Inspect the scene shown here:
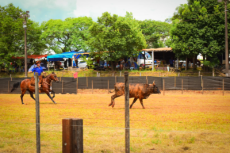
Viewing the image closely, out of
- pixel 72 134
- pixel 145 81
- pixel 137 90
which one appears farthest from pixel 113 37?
pixel 72 134

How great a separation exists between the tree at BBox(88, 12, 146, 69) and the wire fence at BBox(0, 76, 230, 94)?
1330 centimetres

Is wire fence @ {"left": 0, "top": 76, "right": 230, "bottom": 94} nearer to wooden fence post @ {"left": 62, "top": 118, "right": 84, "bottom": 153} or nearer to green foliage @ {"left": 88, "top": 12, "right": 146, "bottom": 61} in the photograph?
green foliage @ {"left": 88, "top": 12, "right": 146, "bottom": 61}

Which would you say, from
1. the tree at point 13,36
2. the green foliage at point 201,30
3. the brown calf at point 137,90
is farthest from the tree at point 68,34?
the brown calf at point 137,90

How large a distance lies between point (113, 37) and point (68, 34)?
21039 mm

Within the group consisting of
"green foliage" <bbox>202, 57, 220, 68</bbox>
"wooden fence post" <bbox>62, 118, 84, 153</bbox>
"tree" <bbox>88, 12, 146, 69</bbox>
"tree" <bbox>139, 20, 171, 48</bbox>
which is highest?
"tree" <bbox>139, 20, 171, 48</bbox>

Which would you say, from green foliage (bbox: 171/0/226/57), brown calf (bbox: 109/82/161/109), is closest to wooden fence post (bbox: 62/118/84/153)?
brown calf (bbox: 109/82/161/109)

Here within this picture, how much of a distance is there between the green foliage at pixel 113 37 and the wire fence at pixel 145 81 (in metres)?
13.3

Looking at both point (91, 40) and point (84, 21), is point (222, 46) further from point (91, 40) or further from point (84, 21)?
point (84, 21)

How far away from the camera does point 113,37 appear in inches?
1558

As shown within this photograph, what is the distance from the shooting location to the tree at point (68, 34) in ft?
183

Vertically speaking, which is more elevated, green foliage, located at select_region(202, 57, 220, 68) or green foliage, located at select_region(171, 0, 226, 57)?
green foliage, located at select_region(171, 0, 226, 57)

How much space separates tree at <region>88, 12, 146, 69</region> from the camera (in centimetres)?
3938

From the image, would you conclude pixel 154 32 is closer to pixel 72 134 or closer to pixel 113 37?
pixel 113 37

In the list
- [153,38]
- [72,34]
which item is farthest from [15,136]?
[153,38]
